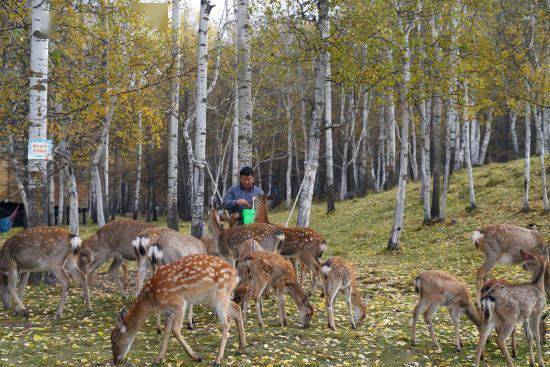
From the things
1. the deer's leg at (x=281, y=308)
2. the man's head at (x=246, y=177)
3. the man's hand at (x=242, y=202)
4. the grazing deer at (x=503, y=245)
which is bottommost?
the deer's leg at (x=281, y=308)

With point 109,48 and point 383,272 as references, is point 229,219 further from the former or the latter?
point 109,48

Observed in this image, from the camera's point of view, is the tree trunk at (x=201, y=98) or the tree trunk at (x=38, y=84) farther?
the tree trunk at (x=201, y=98)

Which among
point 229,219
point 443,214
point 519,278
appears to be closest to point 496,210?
point 443,214

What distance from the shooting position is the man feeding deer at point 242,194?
1259 cm

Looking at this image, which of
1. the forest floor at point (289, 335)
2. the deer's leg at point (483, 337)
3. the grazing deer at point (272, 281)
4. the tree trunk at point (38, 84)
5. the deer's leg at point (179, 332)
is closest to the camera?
the deer's leg at point (179, 332)

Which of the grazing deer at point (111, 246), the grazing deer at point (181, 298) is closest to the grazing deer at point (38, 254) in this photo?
the grazing deer at point (111, 246)

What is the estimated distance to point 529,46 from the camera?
69.9 ft

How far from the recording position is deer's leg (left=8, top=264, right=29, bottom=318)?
9625mm

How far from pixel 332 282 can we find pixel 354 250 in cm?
1171

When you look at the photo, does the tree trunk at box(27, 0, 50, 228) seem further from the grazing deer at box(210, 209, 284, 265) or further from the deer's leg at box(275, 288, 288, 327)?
the deer's leg at box(275, 288, 288, 327)

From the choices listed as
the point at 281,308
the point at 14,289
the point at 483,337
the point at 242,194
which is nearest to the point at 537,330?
the point at 483,337

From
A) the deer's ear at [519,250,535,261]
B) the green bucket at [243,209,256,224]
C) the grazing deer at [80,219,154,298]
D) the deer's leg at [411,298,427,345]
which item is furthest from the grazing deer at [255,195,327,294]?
the deer's ear at [519,250,535,261]

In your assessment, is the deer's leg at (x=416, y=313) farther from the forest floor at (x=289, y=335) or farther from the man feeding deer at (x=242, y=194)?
the man feeding deer at (x=242, y=194)

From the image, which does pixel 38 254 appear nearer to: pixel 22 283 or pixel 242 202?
pixel 22 283
